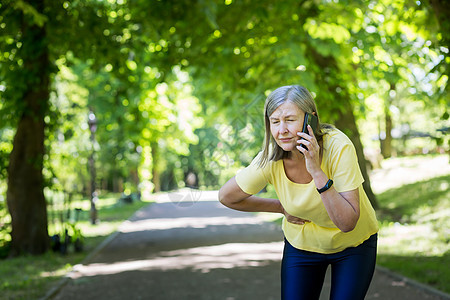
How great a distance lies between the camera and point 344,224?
274 centimetres

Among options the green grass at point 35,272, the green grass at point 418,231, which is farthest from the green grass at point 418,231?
the green grass at point 35,272

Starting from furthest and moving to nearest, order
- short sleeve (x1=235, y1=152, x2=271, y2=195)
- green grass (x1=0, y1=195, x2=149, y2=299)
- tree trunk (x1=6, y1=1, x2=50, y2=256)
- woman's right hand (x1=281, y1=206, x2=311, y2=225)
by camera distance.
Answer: tree trunk (x1=6, y1=1, x2=50, y2=256) < green grass (x1=0, y1=195, x2=149, y2=299) < woman's right hand (x1=281, y1=206, x2=311, y2=225) < short sleeve (x1=235, y1=152, x2=271, y2=195)

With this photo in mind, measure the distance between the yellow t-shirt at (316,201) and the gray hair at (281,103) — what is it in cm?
4

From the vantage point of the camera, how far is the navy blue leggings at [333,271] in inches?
120

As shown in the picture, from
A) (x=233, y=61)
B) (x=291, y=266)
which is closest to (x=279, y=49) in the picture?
(x=233, y=61)

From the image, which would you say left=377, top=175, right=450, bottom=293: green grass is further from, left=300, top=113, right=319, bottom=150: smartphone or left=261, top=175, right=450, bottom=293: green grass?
left=300, top=113, right=319, bottom=150: smartphone

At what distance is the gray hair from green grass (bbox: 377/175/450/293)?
5.28 meters

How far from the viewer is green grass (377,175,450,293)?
9016mm

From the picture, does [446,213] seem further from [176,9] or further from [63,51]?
[63,51]

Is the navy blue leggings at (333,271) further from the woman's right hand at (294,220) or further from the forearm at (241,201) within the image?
the forearm at (241,201)

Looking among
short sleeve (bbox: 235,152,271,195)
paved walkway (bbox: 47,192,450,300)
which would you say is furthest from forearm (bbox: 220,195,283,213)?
paved walkway (bbox: 47,192,450,300)

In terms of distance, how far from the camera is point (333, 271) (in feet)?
10.4

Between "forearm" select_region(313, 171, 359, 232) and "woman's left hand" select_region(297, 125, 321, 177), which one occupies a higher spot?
"woman's left hand" select_region(297, 125, 321, 177)

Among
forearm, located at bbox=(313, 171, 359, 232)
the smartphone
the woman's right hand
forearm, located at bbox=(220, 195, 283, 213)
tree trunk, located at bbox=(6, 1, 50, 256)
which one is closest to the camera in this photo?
forearm, located at bbox=(313, 171, 359, 232)
